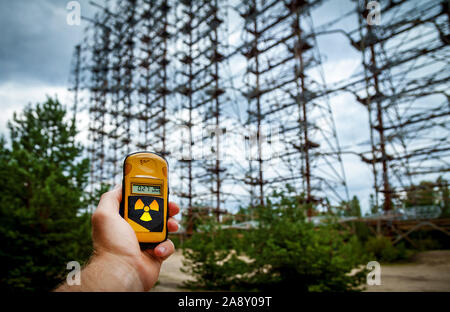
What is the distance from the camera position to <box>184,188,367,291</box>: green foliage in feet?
17.2

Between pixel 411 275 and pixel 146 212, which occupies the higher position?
pixel 146 212

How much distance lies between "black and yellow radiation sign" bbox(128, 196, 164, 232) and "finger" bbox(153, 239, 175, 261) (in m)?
0.07

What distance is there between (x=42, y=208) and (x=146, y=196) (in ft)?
17.3

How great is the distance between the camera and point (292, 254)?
532cm

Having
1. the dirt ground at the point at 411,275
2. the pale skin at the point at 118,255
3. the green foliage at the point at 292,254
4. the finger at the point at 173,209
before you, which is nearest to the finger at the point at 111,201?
the pale skin at the point at 118,255

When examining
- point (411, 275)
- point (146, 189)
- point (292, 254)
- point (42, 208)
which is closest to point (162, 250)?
point (146, 189)

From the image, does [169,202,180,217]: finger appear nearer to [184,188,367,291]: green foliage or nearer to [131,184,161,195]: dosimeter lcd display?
[131,184,161,195]: dosimeter lcd display

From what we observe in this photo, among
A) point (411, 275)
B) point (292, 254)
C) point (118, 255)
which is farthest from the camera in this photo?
point (411, 275)

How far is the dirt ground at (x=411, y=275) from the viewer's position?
25.8 feet

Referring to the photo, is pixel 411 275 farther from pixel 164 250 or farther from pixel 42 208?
pixel 164 250

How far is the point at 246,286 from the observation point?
659 centimetres

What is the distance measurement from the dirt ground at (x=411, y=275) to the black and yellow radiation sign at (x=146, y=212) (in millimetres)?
6280
